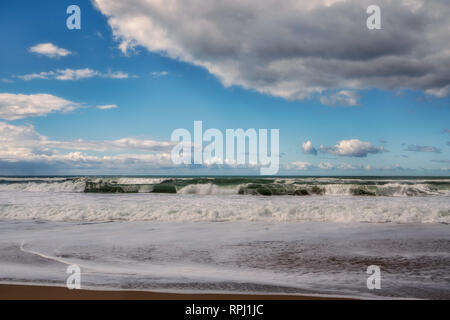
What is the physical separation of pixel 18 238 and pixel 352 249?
8.28 meters

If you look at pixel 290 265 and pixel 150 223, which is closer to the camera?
pixel 290 265

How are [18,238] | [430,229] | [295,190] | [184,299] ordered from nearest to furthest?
[184,299], [18,238], [430,229], [295,190]

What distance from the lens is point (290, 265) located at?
6.00 meters

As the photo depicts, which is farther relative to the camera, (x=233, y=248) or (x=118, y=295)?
(x=233, y=248)

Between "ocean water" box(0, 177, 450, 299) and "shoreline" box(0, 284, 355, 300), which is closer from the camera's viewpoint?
"shoreline" box(0, 284, 355, 300)

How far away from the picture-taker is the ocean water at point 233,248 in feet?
16.5

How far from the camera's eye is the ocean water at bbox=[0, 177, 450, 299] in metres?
5.02

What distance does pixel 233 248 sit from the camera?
742cm

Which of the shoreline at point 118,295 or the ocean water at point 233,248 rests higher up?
the shoreline at point 118,295

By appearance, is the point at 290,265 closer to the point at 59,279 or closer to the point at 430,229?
the point at 59,279

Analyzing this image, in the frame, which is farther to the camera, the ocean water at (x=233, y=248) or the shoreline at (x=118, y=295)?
the ocean water at (x=233, y=248)

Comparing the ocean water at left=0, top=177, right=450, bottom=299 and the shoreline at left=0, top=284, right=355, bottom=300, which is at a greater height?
the shoreline at left=0, top=284, right=355, bottom=300

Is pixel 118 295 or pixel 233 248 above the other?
pixel 118 295

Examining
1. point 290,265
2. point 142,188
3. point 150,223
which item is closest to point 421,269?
point 290,265
